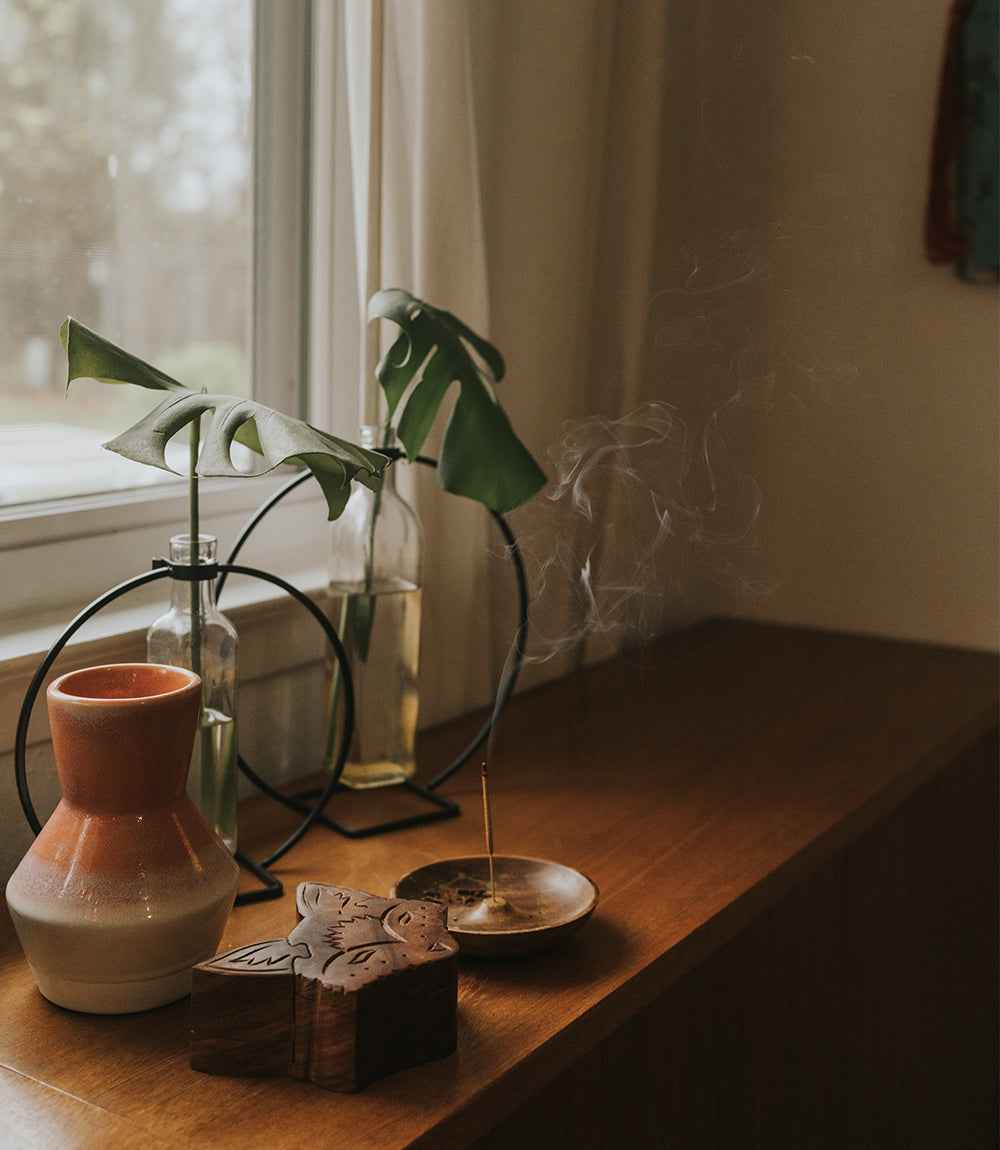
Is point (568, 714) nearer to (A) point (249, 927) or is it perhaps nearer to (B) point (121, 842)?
(A) point (249, 927)

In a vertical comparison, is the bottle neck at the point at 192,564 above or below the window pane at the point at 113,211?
below

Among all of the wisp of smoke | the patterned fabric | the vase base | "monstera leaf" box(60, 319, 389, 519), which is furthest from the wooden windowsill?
the patterned fabric

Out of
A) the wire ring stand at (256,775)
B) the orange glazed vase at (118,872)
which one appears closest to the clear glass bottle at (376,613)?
the wire ring stand at (256,775)

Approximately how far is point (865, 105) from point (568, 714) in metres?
0.95

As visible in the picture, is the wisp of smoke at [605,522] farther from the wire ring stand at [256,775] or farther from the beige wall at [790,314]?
the wire ring stand at [256,775]

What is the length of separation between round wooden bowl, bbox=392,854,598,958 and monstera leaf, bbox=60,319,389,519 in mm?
324

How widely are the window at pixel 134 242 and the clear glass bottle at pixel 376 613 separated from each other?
222 millimetres

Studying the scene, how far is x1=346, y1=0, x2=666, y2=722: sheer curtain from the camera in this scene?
1263 mm

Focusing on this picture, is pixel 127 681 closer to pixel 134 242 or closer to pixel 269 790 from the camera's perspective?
pixel 269 790

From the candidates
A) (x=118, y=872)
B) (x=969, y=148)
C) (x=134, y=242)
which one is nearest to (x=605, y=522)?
(x=134, y=242)

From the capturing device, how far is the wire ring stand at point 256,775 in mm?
937

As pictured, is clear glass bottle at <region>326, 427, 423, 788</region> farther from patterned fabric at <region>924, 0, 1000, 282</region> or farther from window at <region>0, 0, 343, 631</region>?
patterned fabric at <region>924, 0, 1000, 282</region>

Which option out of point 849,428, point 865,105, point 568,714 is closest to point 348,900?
point 568,714

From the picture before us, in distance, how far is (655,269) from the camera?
1551 mm
